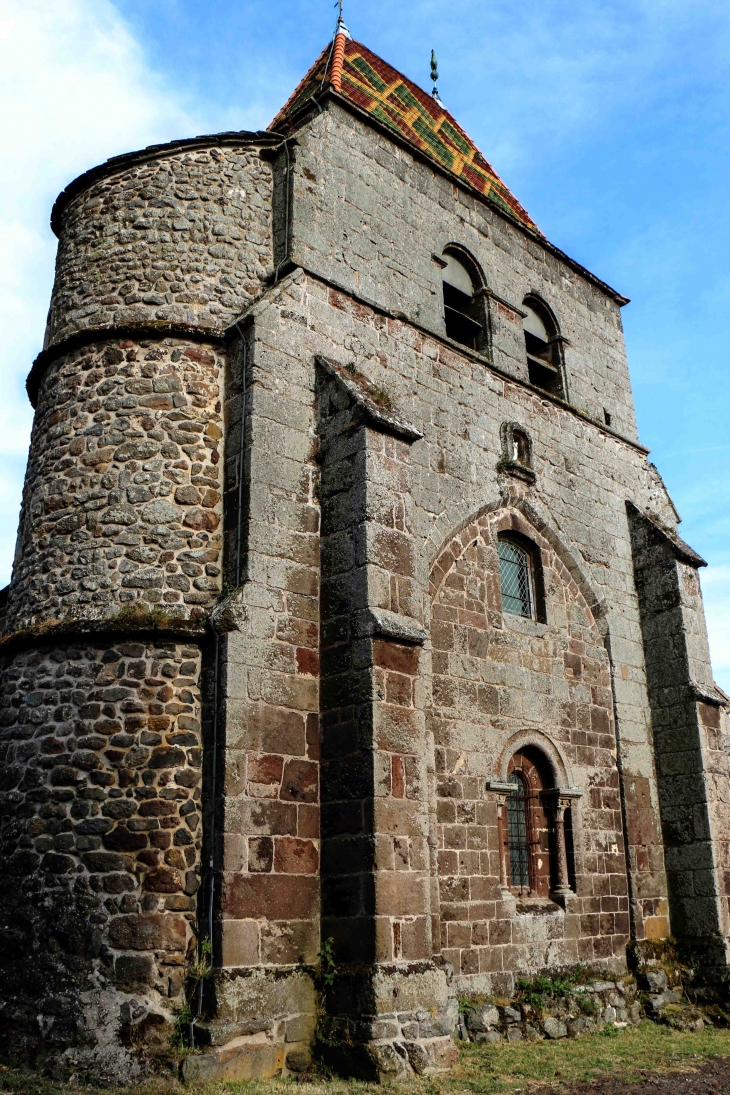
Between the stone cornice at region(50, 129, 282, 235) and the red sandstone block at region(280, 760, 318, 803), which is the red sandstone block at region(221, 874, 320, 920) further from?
the stone cornice at region(50, 129, 282, 235)

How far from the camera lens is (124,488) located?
8625 mm

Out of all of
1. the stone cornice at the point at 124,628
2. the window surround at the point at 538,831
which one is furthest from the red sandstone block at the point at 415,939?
the stone cornice at the point at 124,628

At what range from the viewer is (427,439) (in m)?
10.6

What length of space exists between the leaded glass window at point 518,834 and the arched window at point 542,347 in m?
5.93

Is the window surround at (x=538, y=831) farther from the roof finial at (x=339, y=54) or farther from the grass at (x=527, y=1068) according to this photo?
the roof finial at (x=339, y=54)

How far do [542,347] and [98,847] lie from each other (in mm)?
9626

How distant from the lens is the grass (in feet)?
21.8

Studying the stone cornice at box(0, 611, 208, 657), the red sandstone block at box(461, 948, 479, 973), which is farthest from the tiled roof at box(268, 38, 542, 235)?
the red sandstone block at box(461, 948, 479, 973)

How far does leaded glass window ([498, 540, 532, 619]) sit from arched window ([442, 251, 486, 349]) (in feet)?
9.33

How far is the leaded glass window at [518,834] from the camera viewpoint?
1014 centimetres

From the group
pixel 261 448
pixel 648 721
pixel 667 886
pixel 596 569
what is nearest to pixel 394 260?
pixel 261 448

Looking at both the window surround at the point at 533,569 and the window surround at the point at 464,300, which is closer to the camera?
the window surround at the point at 533,569

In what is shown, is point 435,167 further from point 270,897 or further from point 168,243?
point 270,897

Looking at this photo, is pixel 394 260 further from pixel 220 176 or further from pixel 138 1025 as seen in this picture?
pixel 138 1025
